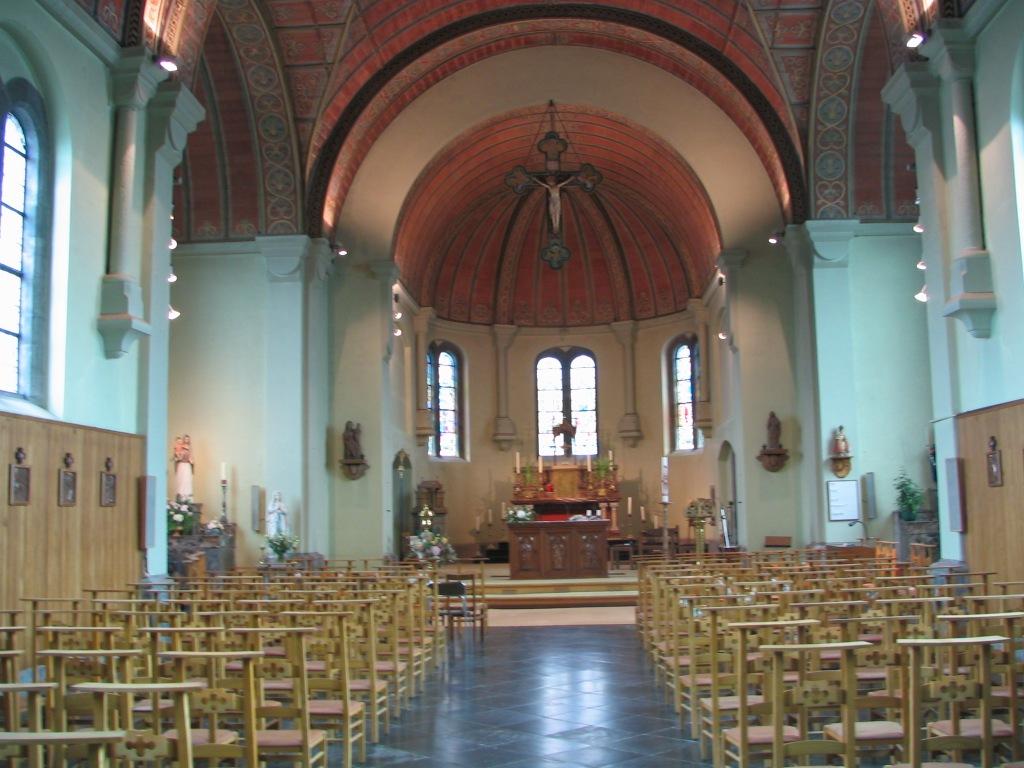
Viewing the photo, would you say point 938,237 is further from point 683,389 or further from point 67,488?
point 683,389

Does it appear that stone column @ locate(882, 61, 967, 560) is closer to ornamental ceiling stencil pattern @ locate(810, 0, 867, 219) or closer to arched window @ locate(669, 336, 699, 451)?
ornamental ceiling stencil pattern @ locate(810, 0, 867, 219)

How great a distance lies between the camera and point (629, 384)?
94.7ft

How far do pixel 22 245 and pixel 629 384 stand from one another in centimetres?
1958

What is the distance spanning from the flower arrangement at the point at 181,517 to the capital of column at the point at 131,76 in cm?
673

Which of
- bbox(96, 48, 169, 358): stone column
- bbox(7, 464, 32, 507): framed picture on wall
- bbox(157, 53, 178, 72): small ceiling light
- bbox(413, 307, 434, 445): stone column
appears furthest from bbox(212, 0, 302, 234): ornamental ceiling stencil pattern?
bbox(7, 464, 32, 507): framed picture on wall

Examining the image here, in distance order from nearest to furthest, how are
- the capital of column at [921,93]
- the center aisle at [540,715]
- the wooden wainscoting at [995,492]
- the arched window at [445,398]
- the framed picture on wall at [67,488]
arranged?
the center aisle at [540,715]
the framed picture on wall at [67,488]
the wooden wainscoting at [995,492]
the capital of column at [921,93]
the arched window at [445,398]

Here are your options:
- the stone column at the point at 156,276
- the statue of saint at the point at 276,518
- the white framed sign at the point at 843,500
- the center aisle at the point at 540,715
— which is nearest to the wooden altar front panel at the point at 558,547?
the white framed sign at the point at 843,500

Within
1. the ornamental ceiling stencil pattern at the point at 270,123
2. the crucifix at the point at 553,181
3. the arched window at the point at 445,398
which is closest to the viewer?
the ornamental ceiling stencil pattern at the point at 270,123

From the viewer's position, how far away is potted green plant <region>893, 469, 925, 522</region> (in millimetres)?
17734

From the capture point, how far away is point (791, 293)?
66.6 feet

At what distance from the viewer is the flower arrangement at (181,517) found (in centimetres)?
1666

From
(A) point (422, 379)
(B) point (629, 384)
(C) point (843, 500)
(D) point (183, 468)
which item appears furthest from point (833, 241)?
(D) point (183, 468)

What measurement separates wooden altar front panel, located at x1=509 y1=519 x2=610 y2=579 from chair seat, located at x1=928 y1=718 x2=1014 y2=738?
15.4 meters

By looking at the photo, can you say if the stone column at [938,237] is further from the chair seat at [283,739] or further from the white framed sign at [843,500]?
the chair seat at [283,739]
